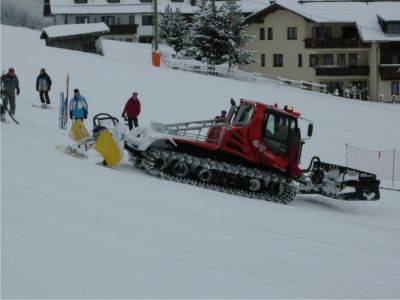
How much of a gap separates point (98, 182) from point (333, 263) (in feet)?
15.2

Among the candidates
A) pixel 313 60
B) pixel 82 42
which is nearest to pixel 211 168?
pixel 82 42

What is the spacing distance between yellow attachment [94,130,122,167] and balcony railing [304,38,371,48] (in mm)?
47635

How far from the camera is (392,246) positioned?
12.3 m

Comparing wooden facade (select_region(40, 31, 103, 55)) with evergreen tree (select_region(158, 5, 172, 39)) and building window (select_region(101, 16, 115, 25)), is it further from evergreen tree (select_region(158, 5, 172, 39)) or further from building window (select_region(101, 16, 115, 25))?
building window (select_region(101, 16, 115, 25))

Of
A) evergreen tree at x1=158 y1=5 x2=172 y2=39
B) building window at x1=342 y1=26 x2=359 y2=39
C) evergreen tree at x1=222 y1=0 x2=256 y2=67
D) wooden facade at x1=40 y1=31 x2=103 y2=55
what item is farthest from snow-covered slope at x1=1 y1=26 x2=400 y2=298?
evergreen tree at x1=158 y1=5 x2=172 y2=39

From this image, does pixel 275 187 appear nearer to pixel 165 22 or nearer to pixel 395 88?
pixel 395 88

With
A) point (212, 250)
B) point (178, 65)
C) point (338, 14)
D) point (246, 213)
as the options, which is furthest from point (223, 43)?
point (212, 250)

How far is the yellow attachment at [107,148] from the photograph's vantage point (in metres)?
15.6

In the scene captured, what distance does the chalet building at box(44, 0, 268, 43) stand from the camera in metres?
75.5

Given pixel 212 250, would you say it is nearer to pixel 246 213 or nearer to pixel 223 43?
pixel 246 213

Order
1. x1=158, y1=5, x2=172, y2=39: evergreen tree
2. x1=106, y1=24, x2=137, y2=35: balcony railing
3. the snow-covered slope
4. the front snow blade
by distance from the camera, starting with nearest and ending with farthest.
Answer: the snow-covered slope
the front snow blade
x1=158, y1=5, x2=172, y2=39: evergreen tree
x1=106, y1=24, x2=137, y2=35: balcony railing

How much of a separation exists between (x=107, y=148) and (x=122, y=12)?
62.7 m

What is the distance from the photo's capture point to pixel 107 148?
15.6 meters

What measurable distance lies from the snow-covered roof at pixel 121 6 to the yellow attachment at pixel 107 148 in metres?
61.0
